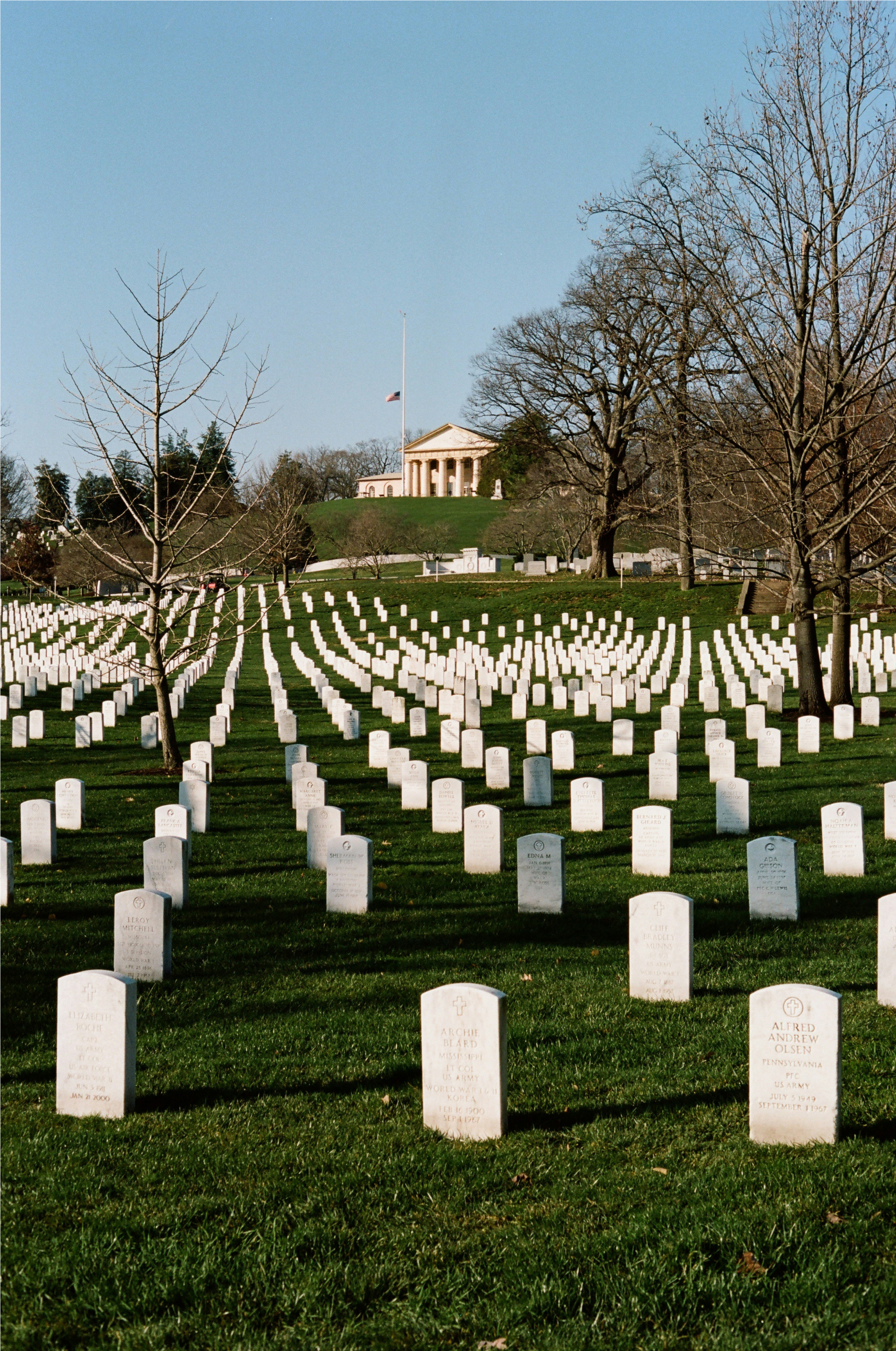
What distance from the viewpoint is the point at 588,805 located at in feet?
44.3

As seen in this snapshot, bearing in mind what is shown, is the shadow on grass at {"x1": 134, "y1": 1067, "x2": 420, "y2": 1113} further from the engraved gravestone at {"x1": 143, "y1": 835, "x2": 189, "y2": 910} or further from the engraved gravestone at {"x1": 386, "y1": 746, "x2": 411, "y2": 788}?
the engraved gravestone at {"x1": 386, "y1": 746, "x2": 411, "y2": 788}

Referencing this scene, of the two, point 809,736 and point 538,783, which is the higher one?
point 809,736

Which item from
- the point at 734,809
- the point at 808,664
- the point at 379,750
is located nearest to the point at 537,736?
the point at 379,750

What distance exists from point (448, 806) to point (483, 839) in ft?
7.09

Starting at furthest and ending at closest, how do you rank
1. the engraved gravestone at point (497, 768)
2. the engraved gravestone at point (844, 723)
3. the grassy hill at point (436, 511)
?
the grassy hill at point (436, 511) < the engraved gravestone at point (844, 723) < the engraved gravestone at point (497, 768)

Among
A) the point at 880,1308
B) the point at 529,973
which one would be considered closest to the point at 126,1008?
the point at 529,973

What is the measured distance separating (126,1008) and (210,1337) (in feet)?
7.66

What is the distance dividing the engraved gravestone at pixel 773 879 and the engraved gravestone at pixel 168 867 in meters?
4.62

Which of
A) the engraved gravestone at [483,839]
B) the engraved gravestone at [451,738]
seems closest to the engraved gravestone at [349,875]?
the engraved gravestone at [483,839]

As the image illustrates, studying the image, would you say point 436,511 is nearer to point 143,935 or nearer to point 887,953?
point 143,935

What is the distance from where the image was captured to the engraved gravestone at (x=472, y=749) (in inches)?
727

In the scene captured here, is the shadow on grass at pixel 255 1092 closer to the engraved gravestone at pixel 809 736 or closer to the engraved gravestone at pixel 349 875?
the engraved gravestone at pixel 349 875

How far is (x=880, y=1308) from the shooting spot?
4035 mm

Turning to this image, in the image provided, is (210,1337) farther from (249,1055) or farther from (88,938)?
(88,938)
